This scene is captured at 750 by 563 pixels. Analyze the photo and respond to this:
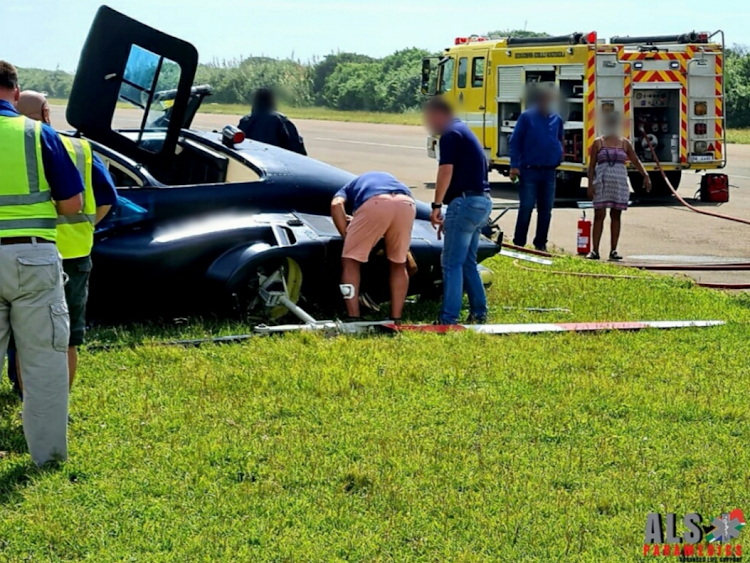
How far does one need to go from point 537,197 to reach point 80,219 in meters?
7.47

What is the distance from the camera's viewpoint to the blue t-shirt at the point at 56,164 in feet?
16.4

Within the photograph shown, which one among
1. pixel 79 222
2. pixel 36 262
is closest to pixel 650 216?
pixel 79 222

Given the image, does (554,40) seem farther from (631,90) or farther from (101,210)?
(101,210)

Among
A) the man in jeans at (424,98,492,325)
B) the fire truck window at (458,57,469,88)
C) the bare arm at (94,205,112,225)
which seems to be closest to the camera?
the bare arm at (94,205,112,225)

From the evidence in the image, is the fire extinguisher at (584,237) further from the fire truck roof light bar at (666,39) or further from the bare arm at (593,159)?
the fire truck roof light bar at (666,39)

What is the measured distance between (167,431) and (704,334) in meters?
4.05

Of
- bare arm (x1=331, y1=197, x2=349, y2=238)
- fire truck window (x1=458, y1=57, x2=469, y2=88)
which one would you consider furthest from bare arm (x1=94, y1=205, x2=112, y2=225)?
fire truck window (x1=458, y1=57, x2=469, y2=88)

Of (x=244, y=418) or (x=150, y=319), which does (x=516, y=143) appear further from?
(x=244, y=418)

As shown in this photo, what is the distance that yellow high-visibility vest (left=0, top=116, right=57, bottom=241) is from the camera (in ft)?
16.2

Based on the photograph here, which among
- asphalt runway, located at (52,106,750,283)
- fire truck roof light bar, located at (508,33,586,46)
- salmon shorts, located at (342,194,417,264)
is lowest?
asphalt runway, located at (52,106,750,283)

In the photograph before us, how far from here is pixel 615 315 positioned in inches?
340

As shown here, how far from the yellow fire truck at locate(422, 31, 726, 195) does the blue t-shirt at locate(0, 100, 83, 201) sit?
40.3 ft

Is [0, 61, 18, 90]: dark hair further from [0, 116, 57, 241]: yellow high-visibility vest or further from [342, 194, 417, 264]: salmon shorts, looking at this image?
[342, 194, 417, 264]: salmon shorts

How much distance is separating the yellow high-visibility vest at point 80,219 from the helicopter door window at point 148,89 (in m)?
2.34
